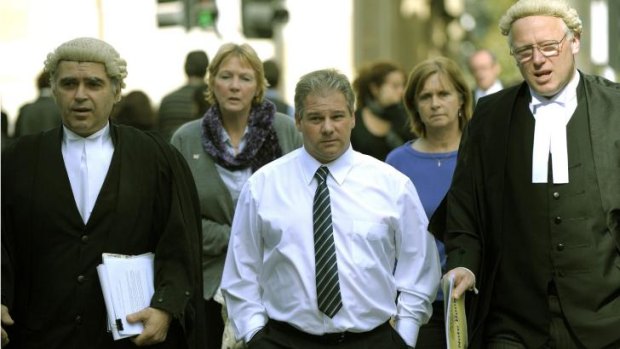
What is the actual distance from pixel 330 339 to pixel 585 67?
917cm

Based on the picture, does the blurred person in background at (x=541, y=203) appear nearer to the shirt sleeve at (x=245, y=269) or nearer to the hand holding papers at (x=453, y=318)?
the hand holding papers at (x=453, y=318)

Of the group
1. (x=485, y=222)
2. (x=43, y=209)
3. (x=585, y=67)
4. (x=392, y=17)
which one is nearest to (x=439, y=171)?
(x=485, y=222)

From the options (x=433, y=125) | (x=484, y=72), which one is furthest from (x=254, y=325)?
(x=484, y=72)

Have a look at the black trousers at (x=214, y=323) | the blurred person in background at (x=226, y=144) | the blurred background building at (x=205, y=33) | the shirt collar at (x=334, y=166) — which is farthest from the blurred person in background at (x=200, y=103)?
the shirt collar at (x=334, y=166)

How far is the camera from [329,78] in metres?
7.55

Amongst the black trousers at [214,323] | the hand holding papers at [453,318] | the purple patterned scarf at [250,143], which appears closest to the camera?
the hand holding papers at [453,318]

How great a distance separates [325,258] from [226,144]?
92.0 inches

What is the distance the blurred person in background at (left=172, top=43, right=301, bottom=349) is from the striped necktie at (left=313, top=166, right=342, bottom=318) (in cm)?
186

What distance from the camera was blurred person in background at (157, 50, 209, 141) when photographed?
13.8 meters

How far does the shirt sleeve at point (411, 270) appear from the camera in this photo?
7.44 meters

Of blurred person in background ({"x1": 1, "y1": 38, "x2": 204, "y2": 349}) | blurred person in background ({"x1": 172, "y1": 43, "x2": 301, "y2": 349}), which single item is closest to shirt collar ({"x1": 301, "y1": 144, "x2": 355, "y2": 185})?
blurred person in background ({"x1": 1, "y1": 38, "x2": 204, "y2": 349})

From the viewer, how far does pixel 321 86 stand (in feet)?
24.6

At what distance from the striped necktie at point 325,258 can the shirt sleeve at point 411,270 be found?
318 mm

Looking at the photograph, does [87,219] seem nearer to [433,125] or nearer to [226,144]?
[226,144]
